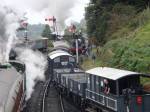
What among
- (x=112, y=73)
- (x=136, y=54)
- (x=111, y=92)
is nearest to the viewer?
(x=111, y=92)

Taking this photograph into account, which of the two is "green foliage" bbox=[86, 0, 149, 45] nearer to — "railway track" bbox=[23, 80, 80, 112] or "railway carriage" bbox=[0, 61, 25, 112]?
"railway track" bbox=[23, 80, 80, 112]

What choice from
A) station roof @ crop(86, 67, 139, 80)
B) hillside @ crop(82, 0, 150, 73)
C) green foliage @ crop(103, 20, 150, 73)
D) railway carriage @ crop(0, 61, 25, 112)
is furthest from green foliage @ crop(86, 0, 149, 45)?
railway carriage @ crop(0, 61, 25, 112)

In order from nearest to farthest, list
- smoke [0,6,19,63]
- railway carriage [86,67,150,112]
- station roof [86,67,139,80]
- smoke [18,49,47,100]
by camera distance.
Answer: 1. railway carriage [86,67,150,112]
2. station roof [86,67,139,80]
3. smoke [0,6,19,63]
4. smoke [18,49,47,100]

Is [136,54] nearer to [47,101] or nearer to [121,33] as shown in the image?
[47,101]

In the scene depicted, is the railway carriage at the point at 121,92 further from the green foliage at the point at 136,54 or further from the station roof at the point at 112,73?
the green foliage at the point at 136,54

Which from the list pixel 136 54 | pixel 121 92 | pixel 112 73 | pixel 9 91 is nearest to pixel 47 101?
pixel 136 54

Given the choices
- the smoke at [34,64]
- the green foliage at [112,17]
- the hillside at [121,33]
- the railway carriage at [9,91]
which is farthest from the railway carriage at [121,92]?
the smoke at [34,64]

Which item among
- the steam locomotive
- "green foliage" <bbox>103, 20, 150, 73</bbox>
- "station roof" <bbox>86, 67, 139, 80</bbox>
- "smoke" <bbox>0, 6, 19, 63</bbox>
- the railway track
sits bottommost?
the railway track

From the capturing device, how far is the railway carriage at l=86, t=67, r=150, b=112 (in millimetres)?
18828

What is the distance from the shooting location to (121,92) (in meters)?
19.5

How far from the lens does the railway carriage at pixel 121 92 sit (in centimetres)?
1883

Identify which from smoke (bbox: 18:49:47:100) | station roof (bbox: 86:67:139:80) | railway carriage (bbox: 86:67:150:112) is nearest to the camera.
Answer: railway carriage (bbox: 86:67:150:112)

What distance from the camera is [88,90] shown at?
79.4 feet

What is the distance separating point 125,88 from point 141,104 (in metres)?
1.06
